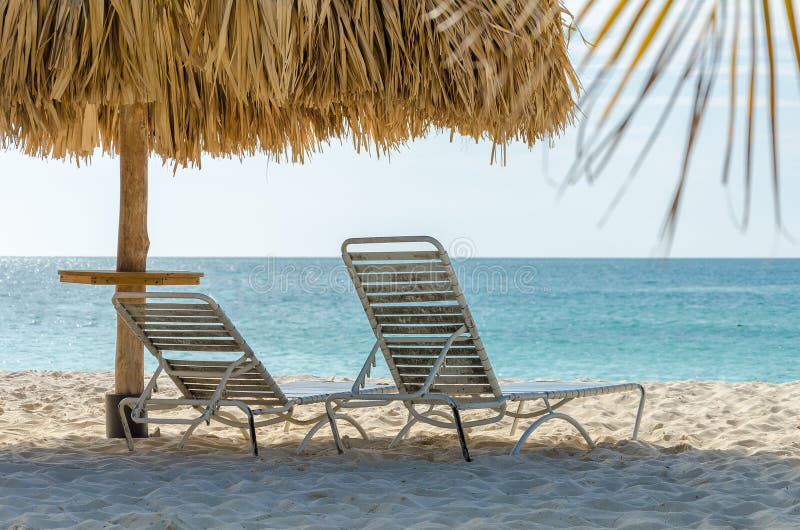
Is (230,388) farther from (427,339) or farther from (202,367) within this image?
(427,339)

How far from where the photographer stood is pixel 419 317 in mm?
3783

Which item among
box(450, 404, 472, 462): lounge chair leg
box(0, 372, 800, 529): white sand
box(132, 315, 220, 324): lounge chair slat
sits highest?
box(132, 315, 220, 324): lounge chair slat

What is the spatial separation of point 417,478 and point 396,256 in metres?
0.85

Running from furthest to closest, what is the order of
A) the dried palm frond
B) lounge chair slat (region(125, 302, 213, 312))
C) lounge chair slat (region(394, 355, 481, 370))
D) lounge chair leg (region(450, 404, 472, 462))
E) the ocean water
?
the ocean water < lounge chair slat (region(394, 355, 481, 370)) < lounge chair leg (region(450, 404, 472, 462)) < lounge chair slat (region(125, 302, 213, 312)) < the dried palm frond

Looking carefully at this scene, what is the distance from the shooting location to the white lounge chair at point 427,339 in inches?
144

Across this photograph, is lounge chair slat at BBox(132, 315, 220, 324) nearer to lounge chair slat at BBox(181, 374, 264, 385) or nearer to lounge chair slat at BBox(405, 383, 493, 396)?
lounge chair slat at BBox(181, 374, 264, 385)

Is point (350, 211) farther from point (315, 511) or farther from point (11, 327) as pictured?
point (315, 511)

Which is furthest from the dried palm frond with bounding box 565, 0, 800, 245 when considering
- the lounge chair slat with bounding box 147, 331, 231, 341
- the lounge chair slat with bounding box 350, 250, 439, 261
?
the lounge chair slat with bounding box 147, 331, 231, 341

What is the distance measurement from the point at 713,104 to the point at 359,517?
8.34ft

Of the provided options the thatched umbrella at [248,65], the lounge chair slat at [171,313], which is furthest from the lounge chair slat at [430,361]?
the thatched umbrella at [248,65]

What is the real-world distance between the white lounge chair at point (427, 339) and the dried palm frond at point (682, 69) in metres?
3.01

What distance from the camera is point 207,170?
35.7 metres

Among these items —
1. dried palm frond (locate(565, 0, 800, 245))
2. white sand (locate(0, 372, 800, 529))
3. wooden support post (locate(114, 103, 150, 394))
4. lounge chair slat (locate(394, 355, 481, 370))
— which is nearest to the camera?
dried palm frond (locate(565, 0, 800, 245))

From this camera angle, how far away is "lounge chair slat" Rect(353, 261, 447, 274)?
11.9ft
